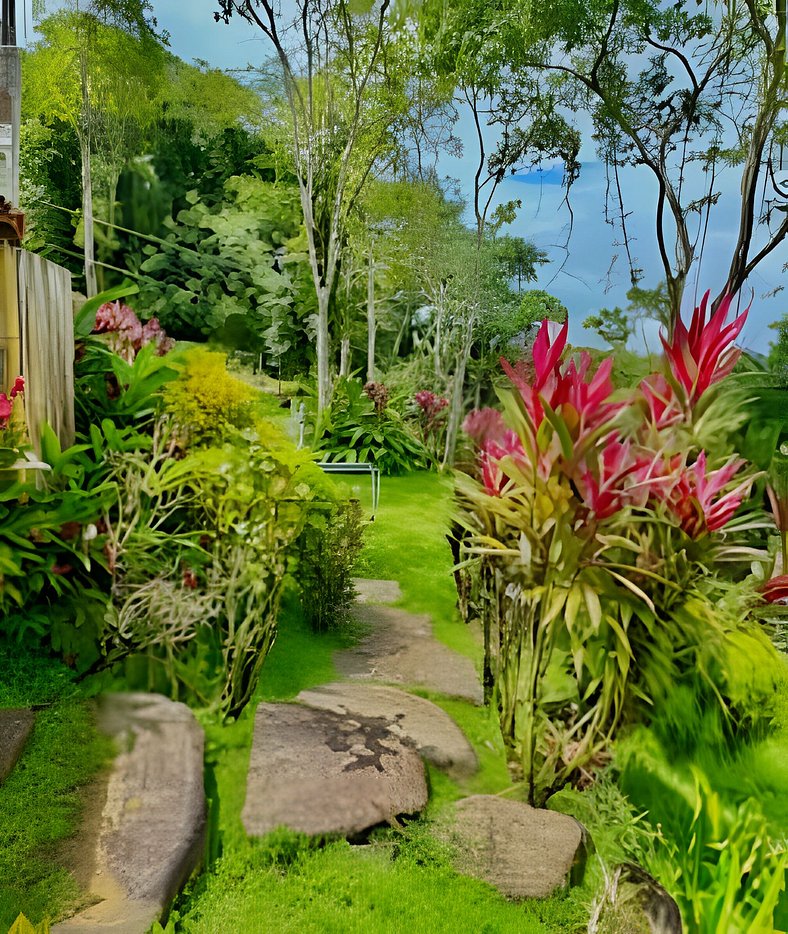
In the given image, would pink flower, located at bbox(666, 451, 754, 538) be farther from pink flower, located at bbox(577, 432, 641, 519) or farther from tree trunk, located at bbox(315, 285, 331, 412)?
tree trunk, located at bbox(315, 285, 331, 412)

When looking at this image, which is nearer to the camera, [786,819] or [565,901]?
[565,901]

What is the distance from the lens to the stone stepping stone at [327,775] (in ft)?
6.55

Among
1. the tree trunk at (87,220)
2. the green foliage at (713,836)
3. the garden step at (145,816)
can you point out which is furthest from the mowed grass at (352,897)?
the tree trunk at (87,220)

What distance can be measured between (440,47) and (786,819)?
2.19 m

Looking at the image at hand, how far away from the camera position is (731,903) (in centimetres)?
177

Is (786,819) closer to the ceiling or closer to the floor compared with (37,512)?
closer to the floor

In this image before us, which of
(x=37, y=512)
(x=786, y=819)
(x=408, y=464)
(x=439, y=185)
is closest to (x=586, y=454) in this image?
(x=408, y=464)

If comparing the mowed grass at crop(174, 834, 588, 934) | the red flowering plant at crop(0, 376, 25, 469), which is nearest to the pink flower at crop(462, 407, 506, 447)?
the mowed grass at crop(174, 834, 588, 934)

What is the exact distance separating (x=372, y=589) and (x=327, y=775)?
0.49 meters

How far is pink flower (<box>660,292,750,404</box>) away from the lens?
198cm

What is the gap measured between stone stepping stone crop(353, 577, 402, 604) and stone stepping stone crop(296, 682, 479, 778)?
0.74 feet

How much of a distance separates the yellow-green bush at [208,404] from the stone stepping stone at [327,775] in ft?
2.48

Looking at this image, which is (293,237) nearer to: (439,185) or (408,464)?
(439,185)

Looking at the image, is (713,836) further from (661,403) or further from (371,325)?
(371,325)
